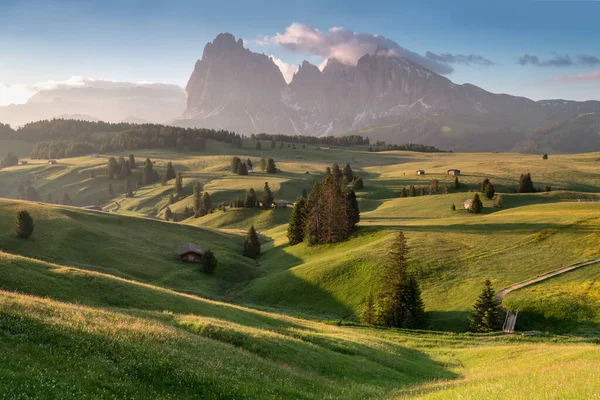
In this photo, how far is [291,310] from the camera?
64.8 metres

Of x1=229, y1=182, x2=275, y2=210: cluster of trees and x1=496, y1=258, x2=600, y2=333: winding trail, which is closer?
x1=496, y1=258, x2=600, y2=333: winding trail

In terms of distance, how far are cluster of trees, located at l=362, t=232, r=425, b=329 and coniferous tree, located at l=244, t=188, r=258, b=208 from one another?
103065 millimetres

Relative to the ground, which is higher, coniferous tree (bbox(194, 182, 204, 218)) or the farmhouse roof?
coniferous tree (bbox(194, 182, 204, 218))

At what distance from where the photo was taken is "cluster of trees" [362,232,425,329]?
54.6 metres

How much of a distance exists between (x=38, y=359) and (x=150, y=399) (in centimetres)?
474

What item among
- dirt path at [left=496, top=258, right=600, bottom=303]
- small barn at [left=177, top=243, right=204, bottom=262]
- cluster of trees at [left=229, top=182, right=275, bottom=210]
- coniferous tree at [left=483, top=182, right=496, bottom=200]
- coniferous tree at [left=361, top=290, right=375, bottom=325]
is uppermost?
coniferous tree at [left=483, top=182, right=496, bottom=200]

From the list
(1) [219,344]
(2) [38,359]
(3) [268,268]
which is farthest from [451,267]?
(2) [38,359]

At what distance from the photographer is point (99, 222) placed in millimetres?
97438

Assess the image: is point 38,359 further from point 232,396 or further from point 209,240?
point 209,240

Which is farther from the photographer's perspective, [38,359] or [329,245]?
[329,245]

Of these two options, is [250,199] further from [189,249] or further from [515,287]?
[515,287]

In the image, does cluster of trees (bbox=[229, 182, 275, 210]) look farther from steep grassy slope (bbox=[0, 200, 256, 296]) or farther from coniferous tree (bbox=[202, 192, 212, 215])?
steep grassy slope (bbox=[0, 200, 256, 296])

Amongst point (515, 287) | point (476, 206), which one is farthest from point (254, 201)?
point (515, 287)

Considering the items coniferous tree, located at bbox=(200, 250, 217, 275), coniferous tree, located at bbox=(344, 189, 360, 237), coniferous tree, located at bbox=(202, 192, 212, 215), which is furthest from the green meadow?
coniferous tree, located at bbox=(202, 192, 212, 215)
